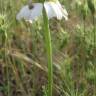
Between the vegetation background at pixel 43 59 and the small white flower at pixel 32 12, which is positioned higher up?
Result: the small white flower at pixel 32 12

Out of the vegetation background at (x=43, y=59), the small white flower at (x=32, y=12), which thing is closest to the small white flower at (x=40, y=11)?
the small white flower at (x=32, y=12)

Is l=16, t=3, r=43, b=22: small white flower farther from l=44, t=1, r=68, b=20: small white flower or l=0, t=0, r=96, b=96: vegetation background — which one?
l=0, t=0, r=96, b=96: vegetation background

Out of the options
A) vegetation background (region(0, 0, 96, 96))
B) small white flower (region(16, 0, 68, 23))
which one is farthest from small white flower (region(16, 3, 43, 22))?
vegetation background (region(0, 0, 96, 96))

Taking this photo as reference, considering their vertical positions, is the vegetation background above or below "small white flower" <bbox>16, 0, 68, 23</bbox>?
below

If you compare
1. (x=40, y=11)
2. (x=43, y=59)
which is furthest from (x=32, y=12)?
(x=43, y=59)

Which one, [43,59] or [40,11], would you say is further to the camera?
[43,59]

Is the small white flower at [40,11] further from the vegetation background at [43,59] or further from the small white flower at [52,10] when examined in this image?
the vegetation background at [43,59]

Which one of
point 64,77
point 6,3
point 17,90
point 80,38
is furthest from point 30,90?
point 6,3

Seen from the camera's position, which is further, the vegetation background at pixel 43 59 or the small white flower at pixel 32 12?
the vegetation background at pixel 43 59

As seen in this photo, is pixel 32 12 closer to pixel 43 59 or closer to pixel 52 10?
pixel 52 10
